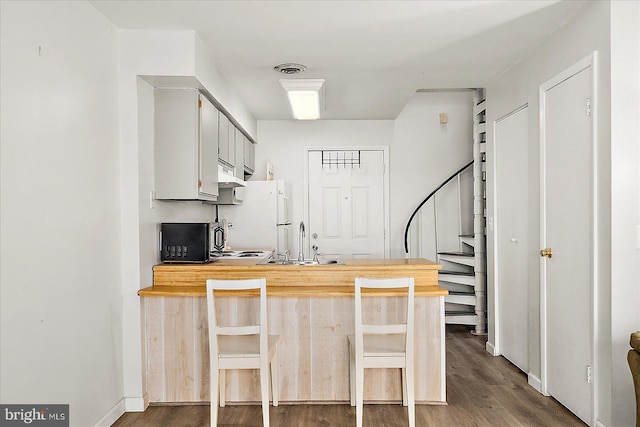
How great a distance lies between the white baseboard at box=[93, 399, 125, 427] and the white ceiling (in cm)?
248

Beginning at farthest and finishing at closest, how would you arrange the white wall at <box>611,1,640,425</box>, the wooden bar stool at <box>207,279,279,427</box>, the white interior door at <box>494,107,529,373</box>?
the white interior door at <box>494,107,529,373</box> → the wooden bar stool at <box>207,279,279,427</box> → the white wall at <box>611,1,640,425</box>

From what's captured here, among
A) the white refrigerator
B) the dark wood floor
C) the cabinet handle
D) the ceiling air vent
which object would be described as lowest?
the dark wood floor

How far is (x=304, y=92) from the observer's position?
444 centimetres

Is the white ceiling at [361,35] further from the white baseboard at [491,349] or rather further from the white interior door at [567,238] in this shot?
the white baseboard at [491,349]

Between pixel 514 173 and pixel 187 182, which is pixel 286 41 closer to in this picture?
pixel 187 182

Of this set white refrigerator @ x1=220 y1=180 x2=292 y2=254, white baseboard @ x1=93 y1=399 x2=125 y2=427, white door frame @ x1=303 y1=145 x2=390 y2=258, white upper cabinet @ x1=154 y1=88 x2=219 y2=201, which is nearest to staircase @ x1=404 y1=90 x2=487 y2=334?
white door frame @ x1=303 y1=145 x2=390 y2=258

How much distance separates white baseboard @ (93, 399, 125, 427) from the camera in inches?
118

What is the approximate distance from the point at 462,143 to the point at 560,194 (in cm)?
302

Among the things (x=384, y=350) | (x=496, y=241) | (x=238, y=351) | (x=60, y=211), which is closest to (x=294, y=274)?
(x=238, y=351)

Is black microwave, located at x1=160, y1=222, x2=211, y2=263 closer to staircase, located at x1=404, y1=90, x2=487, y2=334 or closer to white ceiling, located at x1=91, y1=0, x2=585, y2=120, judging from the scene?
white ceiling, located at x1=91, y1=0, x2=585, y2=120

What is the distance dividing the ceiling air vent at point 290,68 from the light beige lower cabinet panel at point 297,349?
1919mm

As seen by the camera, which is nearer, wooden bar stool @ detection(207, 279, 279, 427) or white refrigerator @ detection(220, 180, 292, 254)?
wooden bar stool @ detection(207, 279, 279, 427)

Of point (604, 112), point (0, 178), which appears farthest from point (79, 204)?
point (604, 112)

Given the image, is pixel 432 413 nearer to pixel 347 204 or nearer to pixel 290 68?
pixel 290 68
